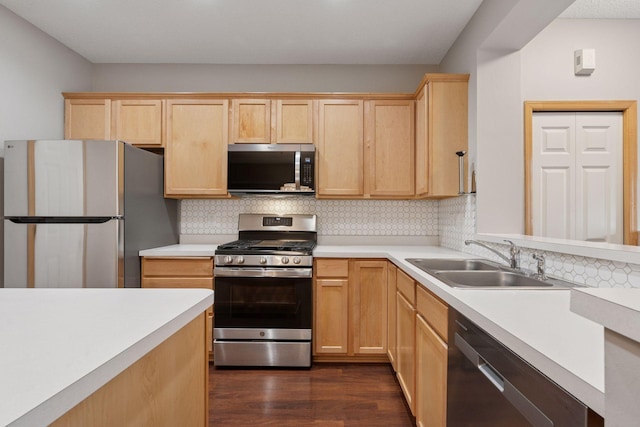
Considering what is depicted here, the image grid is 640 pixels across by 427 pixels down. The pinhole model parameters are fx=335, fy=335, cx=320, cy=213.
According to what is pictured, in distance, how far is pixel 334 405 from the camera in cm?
213

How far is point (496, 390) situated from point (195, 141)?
112 inches

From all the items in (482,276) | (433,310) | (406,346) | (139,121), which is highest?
(139,121)

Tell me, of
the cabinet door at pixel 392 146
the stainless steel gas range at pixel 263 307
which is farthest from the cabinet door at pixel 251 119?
the stainless steel gas range at pixel 263 307

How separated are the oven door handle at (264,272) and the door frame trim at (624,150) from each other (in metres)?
1.72

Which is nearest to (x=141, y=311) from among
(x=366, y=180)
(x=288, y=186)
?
(x=288, y=186)

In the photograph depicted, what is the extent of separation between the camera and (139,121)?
118 inches

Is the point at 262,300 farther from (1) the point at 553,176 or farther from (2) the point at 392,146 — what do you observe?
(1) the point at 553,176

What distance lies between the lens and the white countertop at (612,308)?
386 millimetres

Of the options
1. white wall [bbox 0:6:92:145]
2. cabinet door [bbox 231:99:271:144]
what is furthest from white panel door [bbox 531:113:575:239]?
white wall [bbox 0:6:92:145]

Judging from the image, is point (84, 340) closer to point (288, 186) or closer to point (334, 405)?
point (334, 405)

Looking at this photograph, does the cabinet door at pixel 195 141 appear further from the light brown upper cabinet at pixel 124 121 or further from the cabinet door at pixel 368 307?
the cabinet door at pixel 368 307

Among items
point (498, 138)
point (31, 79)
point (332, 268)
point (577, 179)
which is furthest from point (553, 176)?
point (31, 79)

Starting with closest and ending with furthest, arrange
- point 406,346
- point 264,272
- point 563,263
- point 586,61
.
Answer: point 563,263 → point 406,346 → point 586,61 → point 264,272

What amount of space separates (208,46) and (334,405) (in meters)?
3.04
